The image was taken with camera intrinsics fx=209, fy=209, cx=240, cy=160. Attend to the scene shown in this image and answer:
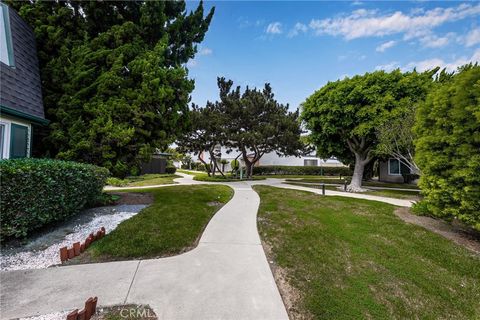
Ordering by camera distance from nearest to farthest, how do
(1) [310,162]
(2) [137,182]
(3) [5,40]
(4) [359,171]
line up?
(3) [5,40] → (4) [359,171] → (2) [137,182] → (1) [310,162]

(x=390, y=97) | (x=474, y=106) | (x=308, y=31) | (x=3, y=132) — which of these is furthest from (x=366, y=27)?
(x=3, y=132)

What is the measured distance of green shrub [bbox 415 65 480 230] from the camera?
16.5 feet

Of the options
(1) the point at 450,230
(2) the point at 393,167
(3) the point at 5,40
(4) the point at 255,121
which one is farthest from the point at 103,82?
(2) the point at 393,167

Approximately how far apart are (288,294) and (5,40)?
395 inches

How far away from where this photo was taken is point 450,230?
6348mm

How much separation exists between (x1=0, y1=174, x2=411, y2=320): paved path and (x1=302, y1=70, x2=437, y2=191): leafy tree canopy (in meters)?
11.5

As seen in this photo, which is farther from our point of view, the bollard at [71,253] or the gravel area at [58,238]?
the bollard at [71,253]

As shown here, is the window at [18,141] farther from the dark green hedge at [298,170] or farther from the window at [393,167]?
the dark green hedge at [298,170]

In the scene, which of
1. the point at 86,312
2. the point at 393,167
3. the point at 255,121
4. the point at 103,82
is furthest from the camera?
the point at 393,167

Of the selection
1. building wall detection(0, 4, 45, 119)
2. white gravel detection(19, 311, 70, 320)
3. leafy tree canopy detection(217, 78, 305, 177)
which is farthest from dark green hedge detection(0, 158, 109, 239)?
leafy tree canopy detection(217, 78, 305, 177)

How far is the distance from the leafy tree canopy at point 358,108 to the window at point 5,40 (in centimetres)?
1463

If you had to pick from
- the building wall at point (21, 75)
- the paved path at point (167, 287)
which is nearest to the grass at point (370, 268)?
the paved path at point (167, 287)

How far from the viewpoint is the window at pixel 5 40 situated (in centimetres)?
604

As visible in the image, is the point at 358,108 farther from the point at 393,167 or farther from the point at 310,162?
the point at 310,162
